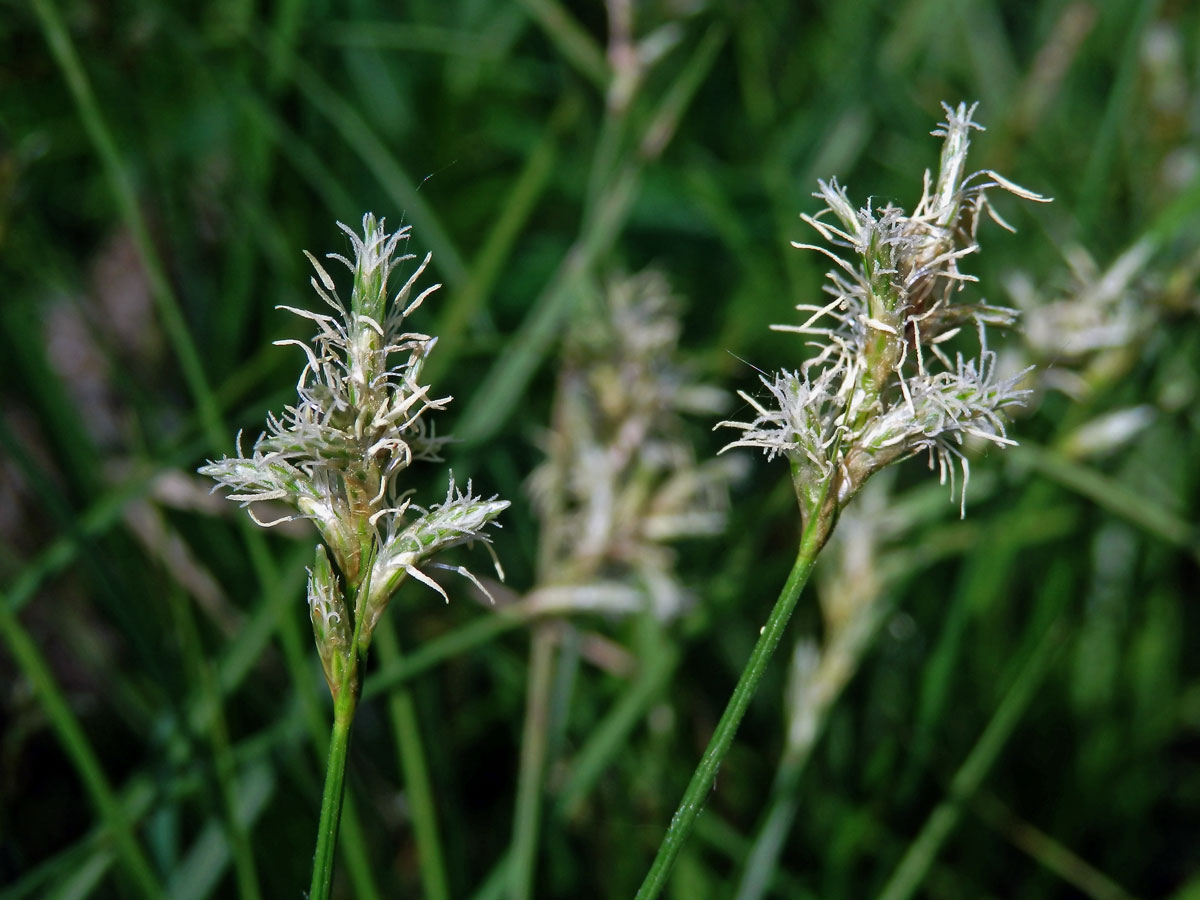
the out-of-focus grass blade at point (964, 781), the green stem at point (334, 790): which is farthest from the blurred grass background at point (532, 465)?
the green stem at point (334, 790)

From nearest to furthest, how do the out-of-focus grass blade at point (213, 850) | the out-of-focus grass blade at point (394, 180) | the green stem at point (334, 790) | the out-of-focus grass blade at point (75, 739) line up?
the green stem at point (334, 790), the out-of-focus grass blade at point (75, 739), the out-of-focus grass blade at point (213, 850), the out-of-focus grass blade at point (394, 180)

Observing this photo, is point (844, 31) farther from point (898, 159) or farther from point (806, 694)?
point (806, 694)

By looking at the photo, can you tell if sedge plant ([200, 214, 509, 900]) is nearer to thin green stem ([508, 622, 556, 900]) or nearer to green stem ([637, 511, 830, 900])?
green stem ([637, 511, 830, 900])

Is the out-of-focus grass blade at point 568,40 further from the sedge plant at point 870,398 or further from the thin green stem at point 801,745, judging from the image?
the sedge plant at point 870,398

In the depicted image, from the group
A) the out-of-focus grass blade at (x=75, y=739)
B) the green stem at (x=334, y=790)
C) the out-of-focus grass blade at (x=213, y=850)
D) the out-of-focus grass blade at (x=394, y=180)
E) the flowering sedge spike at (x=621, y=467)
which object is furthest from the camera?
the out-of-focus grass blade at (x=394, y=180)

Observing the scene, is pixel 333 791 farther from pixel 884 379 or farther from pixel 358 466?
pixel 884 379

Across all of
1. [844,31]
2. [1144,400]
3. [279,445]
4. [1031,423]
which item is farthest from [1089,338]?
[844,31]
